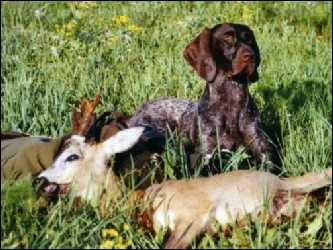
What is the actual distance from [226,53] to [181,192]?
2.14 m

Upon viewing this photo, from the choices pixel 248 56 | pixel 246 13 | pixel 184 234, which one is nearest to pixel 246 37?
pixel 248 56

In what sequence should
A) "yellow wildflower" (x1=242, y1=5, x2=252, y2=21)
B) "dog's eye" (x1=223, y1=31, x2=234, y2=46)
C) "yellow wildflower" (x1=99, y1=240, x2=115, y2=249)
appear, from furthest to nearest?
"yellow wildflower" (x1=242, y1=5, x2=252, y2=21)
"dog's eye" (x1=223, y1=31, x2=234, y2=46)
"yellow wildflower" (x1=99, y1=240, x2=115, y2=249)

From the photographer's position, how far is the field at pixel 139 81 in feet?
11.7

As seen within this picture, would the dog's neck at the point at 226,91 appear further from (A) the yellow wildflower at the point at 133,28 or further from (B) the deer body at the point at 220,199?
(A) the yellow wildflower at the point at 133,28

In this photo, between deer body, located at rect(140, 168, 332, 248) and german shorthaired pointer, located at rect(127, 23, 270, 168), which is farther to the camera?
german shorthaired pointer, located at rect(127, 23, 270, 168)

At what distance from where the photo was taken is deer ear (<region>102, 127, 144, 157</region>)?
13.0 feet

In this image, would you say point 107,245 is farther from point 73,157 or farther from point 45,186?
point 73,157

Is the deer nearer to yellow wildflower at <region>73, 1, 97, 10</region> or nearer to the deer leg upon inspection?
the deer leg

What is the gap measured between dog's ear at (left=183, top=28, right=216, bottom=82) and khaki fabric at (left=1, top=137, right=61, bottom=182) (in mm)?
1539

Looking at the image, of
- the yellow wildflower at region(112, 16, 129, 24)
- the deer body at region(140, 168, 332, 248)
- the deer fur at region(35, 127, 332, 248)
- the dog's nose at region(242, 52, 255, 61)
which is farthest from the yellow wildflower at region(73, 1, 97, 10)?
the deer body at region(140, 168, 332, 248)

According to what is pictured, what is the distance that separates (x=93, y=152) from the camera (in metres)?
4.05

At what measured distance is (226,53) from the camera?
561cm

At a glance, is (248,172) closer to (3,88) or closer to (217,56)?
(217,56)

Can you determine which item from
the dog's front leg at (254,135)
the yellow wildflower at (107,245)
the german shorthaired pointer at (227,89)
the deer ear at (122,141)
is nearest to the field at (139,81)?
the yellow wildflower at (107,245)
